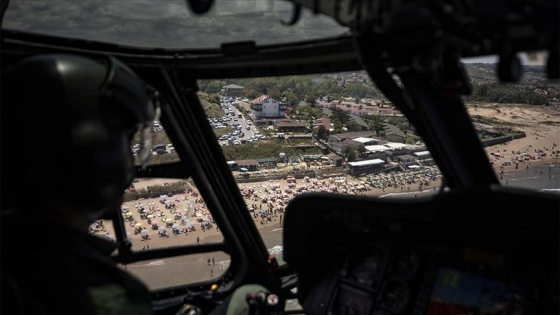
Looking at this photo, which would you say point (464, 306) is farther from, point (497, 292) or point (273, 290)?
point (273, 290)

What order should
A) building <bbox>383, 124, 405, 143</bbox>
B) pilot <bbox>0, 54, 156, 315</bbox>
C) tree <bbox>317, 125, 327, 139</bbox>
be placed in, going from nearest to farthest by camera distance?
pilot <bbox>0, 54, 156, 315</bbox> → building <bbox>383, 124, 405, 143</bbox> → tree <bbox>317, 125, 327, 139</bbox>

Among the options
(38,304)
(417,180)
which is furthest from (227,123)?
(38,304)

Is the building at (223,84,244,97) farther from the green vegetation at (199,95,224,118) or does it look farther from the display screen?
the display screen

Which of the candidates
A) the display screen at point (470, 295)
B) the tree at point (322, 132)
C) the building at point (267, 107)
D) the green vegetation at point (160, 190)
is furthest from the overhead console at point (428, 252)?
the tree at point (322, 132)

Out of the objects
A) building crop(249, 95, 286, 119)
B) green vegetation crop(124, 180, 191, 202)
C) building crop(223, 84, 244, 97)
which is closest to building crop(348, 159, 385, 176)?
building crop(249, 95, 286, 119)

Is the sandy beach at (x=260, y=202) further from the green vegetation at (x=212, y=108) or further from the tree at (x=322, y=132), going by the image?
the green vegetation at (x=212, y=108)

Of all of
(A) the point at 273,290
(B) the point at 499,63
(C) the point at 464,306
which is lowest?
(A) the point at 273,290

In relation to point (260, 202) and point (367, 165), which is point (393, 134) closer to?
point (367, 165)
